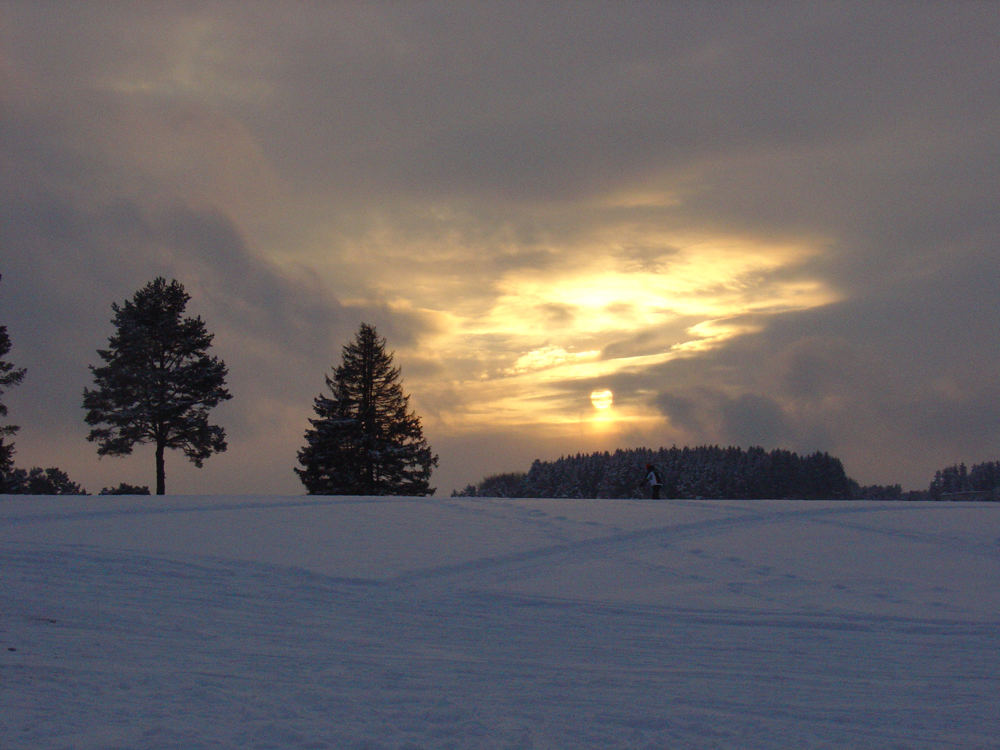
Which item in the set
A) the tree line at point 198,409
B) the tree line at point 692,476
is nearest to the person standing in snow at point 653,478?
the tree line at point 198,409

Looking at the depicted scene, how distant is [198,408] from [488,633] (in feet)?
117

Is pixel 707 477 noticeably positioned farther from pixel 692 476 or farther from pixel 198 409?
pixel 198 409

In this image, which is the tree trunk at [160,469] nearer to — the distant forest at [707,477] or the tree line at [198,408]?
the tree line at [198,408]

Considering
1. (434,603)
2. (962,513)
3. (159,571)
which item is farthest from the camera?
(962,513)

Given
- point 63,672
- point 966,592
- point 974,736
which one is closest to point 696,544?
point 966,592

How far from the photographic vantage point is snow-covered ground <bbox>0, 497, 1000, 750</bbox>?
24.0ft

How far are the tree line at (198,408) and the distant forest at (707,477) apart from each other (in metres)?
44.0

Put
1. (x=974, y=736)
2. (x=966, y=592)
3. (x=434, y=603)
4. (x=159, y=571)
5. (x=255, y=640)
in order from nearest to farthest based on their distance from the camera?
1. (x=974, y=736)
2. (x=255, y=640)
3. (x=434, y=603)
4. (x=159, y=571)
5. (x=966, y=592)

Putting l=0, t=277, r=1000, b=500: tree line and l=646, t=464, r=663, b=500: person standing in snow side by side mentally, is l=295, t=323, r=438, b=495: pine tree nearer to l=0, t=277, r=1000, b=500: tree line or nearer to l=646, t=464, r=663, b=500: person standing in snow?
l=0, t=277, r=1000, b=500: tree line

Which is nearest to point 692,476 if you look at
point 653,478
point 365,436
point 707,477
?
point 707,477

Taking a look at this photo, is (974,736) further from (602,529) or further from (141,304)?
(141,304)

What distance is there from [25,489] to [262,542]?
130 feet

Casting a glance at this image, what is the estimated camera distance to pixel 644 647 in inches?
430

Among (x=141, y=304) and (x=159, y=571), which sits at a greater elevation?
(x=141, y=304)
